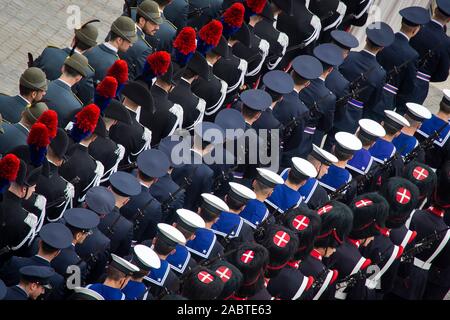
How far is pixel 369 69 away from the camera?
16281 mm

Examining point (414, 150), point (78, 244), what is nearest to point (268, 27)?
point (414, 150)

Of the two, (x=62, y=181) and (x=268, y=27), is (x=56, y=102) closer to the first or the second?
(x=62, y=181)

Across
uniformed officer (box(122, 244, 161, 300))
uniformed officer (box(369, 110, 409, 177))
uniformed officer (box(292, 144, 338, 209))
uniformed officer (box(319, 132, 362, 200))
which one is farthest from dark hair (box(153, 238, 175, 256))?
uniformed officer (box(369, 110, 409, 177))

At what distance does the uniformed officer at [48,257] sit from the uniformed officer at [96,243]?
39 centimetres

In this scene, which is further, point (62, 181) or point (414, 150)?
point (414, 150)

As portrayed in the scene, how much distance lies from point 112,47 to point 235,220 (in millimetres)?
2503

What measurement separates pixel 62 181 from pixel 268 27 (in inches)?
159

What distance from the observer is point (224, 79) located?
1547 cm

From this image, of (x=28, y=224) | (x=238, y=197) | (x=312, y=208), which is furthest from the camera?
(x=312, y=208)

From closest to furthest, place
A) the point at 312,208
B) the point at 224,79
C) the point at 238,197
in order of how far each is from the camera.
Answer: the point at 238,197, the point at 312,208, the point at 224,79

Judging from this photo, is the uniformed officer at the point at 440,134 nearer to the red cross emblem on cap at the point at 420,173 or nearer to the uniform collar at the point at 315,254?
the red cross emblem on cap at the point at 420,173

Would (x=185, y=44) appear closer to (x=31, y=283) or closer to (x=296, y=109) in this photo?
(x=296, y=109)

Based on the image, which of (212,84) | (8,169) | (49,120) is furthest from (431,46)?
(8,169)

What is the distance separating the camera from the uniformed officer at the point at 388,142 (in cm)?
1538
